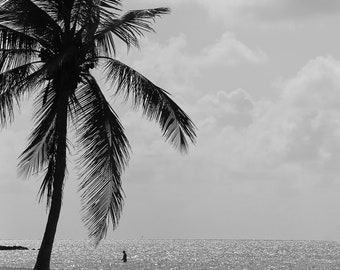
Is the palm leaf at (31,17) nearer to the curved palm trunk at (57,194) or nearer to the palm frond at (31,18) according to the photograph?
the palm frond at (31,18)

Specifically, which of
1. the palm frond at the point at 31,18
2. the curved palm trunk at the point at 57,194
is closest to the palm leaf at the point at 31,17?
the palm frond at the point at 31,18

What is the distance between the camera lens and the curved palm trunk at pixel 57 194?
20.4 m

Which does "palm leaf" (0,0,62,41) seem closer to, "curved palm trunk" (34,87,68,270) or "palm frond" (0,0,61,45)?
"palm frond" (0,0,61,45)

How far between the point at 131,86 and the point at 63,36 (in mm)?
2429

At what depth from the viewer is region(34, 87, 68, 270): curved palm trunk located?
20.4m

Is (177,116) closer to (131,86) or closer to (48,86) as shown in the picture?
(131,86)

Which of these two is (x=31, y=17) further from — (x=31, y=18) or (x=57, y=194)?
(x=57, y=194)

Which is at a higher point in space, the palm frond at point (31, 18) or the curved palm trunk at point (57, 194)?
the palm frond at point (31, 18)

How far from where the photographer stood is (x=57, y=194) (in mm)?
20531

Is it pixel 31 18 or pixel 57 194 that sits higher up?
pixel 31 18

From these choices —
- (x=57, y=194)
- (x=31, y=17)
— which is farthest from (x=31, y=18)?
(x=57, y=194)

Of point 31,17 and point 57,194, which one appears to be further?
point 31,17

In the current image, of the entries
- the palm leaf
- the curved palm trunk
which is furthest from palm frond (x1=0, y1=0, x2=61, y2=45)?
the curved palm trunk

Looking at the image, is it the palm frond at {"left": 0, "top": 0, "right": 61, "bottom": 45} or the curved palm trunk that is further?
the palm frond at {"left": 0, "top": 0, "right": 61, "bottom": 45}
